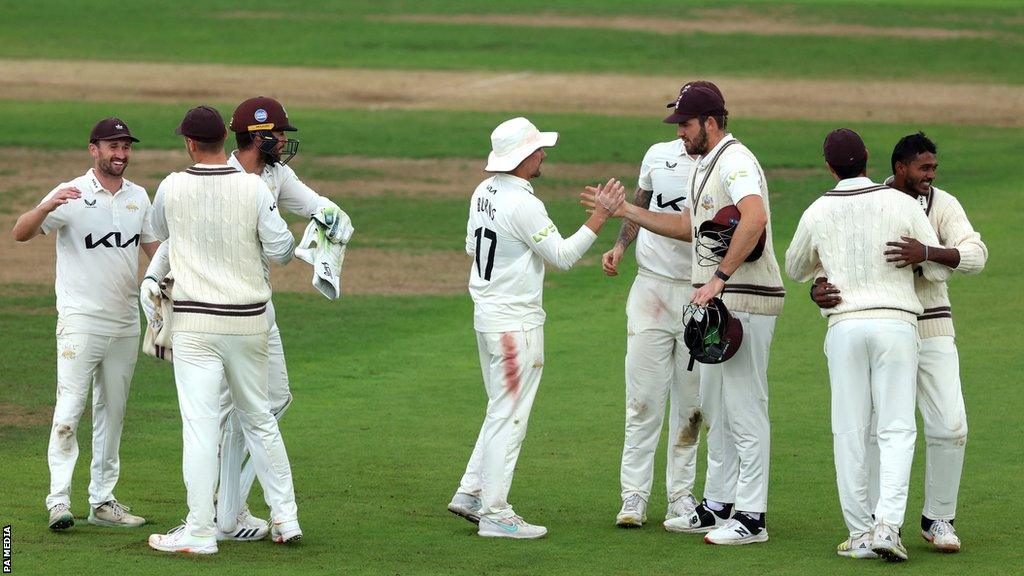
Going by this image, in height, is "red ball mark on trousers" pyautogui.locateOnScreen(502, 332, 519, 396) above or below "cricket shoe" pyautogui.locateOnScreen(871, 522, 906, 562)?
above

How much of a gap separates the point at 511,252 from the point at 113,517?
266 cm

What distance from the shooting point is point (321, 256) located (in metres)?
7.88

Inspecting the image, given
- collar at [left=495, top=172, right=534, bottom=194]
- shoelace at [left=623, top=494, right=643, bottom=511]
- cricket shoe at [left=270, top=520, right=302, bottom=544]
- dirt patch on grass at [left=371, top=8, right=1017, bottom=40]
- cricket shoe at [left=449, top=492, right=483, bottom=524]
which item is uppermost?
dirt patch on grass at [left=371, top=8, right=1017, bottom=40]

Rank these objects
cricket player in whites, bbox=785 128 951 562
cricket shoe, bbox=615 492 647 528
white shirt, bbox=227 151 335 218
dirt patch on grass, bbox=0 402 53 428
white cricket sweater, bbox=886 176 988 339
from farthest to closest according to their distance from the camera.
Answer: dirt patch on grass, bbox=0 402 53 428 → cricket shoe, bbox=615 492 647 528 → white shirt, bbox=227 151 335 218 → white cricket sweater, bbox=886 176 988 339 → cricket player in whites, bbox=785 128 951 562

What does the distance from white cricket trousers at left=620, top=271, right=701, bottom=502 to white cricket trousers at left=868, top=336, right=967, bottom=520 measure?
1350mm

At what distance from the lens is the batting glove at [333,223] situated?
7.87 metres

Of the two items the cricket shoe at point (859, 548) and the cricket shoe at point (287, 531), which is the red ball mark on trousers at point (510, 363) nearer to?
the cricket shoe at point (287, 531)

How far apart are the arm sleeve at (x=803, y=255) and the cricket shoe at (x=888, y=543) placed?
132 cm

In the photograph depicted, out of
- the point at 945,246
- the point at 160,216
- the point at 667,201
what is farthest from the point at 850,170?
the point at 160,216

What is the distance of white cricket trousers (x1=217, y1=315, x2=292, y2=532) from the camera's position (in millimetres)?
8125

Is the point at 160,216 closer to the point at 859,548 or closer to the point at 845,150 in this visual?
the point at 845,150

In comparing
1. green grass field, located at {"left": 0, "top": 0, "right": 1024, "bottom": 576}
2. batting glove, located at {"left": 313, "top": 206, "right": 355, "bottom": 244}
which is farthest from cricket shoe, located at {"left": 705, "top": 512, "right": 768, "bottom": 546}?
batting glove, located at {"left": 313, "top": 206, "right": 355, "bottom": 244}

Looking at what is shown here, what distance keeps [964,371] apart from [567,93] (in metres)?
21.3

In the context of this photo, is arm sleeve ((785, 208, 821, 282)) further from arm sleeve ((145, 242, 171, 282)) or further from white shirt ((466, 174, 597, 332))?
arm sleeve ((145, 242, 171, 282))
